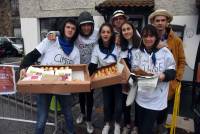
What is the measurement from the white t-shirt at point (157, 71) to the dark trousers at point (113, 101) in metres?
0.56

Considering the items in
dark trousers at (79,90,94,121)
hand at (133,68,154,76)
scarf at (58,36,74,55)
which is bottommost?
dark trousers at (79,90,94,121)

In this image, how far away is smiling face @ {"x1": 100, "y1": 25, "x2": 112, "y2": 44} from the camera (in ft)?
14.5

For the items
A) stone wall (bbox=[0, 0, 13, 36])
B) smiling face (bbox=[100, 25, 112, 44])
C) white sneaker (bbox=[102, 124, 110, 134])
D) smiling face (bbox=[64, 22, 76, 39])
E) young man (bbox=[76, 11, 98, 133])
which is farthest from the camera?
stone wall (bbox=[0, 0, 13, 36])

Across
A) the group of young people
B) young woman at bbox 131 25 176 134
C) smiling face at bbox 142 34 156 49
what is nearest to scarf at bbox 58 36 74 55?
the group of young people

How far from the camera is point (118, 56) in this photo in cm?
444

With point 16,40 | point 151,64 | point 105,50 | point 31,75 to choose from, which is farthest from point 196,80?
point 16,40

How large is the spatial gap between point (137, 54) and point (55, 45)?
112cm

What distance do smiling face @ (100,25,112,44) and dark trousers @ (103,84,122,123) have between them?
681 millimetres

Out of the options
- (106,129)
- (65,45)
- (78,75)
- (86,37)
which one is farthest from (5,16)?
(78,75)

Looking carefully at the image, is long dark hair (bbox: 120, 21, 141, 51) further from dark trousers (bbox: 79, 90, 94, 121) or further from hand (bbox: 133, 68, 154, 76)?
dark trousers (bbox: 79, 90, 94, 121)

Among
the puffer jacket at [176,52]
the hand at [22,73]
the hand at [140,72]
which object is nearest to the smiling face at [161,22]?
the puffer jacket at [176,52]

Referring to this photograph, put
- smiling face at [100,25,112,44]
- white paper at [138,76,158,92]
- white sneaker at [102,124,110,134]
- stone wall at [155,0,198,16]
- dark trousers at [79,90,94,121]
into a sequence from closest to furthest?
1. white paper at [138,76,158,92]
2. smiling face at [100,25,112,44]
3. white sneaker at [102,124,110,134]
4. dark trousers at [79,90,94,121]
5. stone wall at [155,0,198,16]

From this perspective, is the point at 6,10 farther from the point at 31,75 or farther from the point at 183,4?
the point at 31,75

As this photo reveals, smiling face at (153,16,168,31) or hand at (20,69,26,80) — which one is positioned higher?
smiling face at (153,16,168,31)
